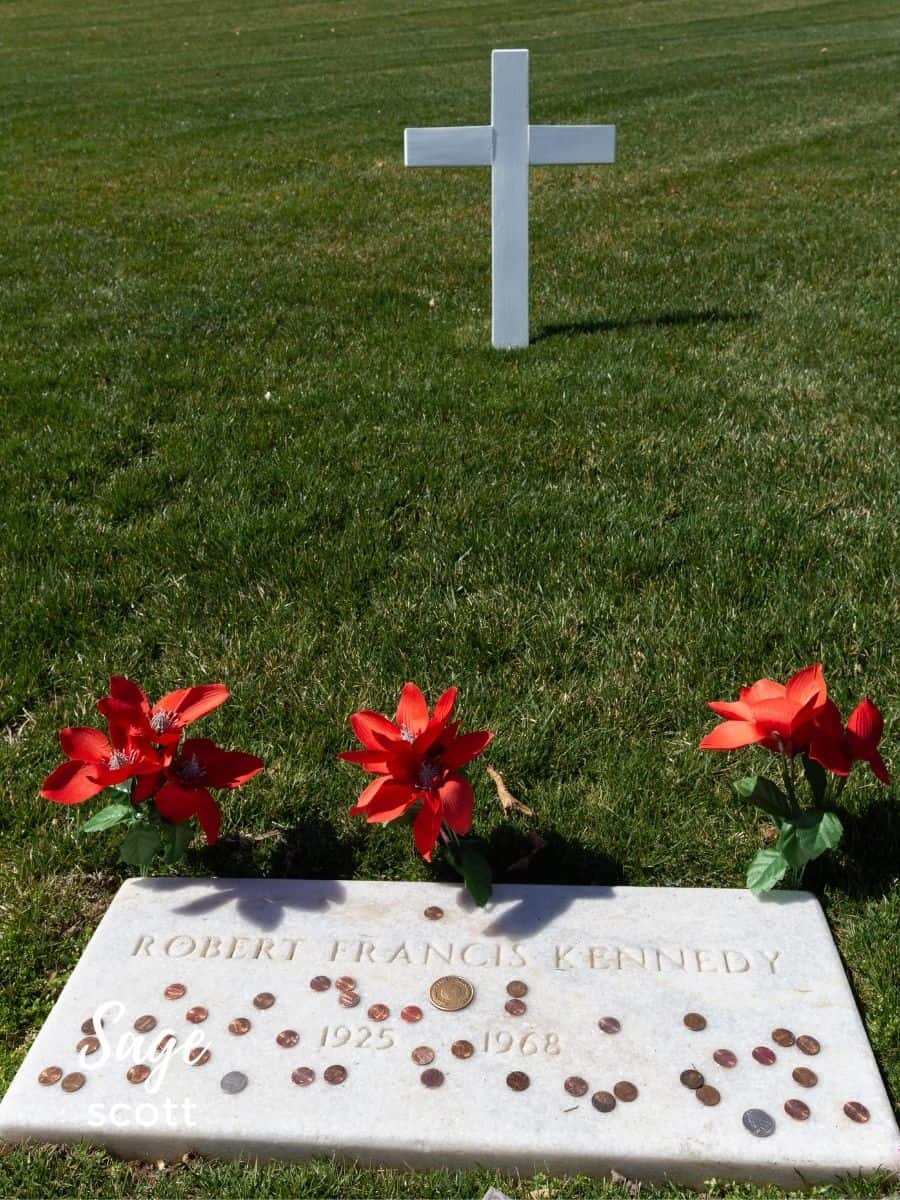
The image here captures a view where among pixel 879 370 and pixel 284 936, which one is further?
pixel 879 370

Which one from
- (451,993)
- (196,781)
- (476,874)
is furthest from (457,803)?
(196,781)

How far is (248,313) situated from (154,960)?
183 inches

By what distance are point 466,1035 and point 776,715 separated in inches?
34.7

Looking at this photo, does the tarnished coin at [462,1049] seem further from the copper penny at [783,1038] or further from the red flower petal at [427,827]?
the copper penny at [783,1038]

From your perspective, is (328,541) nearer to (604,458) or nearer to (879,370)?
(604,458)

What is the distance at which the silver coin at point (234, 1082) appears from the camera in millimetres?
2055

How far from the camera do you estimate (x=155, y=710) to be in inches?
103

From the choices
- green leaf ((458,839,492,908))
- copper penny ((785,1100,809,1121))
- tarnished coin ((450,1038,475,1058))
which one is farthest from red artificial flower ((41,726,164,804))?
copper penny ((785,1100,809,1121))

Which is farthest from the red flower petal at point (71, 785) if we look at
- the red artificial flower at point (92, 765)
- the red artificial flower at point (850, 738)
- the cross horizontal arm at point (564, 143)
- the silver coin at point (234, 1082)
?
the cross horizontal arm at point (564, 143)

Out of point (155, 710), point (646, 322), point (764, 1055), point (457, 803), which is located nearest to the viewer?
point (764, 1055)

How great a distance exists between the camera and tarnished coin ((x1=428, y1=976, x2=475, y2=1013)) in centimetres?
221

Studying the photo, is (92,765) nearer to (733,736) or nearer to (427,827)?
(427,827)

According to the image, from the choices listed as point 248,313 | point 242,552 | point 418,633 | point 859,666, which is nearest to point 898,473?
point 859,666

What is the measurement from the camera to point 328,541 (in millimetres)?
3953
